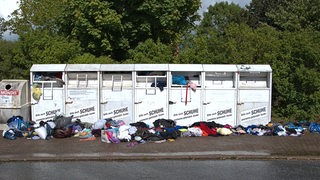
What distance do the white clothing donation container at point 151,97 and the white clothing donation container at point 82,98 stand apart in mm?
1125

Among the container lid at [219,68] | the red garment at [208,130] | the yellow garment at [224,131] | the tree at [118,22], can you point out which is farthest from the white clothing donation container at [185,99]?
the tree at [118,22]

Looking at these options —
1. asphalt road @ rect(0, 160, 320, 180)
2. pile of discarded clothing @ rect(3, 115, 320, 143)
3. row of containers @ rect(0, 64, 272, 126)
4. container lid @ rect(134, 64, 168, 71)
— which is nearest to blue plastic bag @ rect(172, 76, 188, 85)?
row of containers @ rect(0, 64, 272, 126)

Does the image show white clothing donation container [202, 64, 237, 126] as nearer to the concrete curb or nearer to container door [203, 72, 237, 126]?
container door [203, 72, 237, 126]

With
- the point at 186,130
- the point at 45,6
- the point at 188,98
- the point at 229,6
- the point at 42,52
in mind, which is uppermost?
the point at 229,6

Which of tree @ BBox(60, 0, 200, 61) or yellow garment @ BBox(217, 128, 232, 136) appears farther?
tree @ BBox(60, 0, 200, 61)

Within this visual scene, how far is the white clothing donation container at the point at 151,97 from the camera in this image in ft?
42.2

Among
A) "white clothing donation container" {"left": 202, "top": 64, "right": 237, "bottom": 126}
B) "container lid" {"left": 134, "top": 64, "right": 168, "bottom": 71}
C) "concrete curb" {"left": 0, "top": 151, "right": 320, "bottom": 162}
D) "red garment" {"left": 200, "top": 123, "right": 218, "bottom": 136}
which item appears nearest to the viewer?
"concrete curb" {"left": 0, "top": 151, "right": 320, "bottom": 162}

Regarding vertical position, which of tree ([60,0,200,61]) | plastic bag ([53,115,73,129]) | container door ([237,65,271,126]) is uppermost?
tree ([60,0,200,61])

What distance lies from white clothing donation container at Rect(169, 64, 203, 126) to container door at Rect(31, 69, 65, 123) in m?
3.03

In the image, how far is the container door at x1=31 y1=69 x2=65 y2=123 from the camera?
12.9 metres

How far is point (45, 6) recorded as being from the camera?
31469 millimetres

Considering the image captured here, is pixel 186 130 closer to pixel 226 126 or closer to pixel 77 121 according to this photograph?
pixel 226 126

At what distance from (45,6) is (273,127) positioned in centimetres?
2263

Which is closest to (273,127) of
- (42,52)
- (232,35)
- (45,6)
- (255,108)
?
(255,108)
